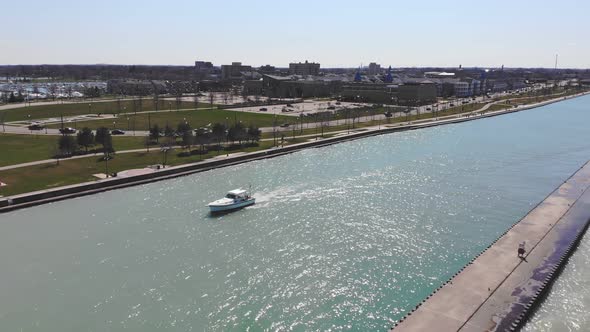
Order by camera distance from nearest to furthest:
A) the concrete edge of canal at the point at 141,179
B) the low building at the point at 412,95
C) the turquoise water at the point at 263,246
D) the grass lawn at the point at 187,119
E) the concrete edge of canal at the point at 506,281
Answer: the concrete edge of canal at the point at 506,281 → the turquoise water at the point at 263,246 → the concrete edge of canal at the point at 141,179 → the grass lawn at the point at 187,119 → the low building at the point at 412,95

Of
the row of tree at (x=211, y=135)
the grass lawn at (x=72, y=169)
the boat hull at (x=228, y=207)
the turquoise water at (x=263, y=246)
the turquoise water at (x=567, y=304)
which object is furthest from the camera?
the row of tree at (x=211, y=135)

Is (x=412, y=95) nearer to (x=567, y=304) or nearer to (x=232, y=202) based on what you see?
(x=232, y=202)

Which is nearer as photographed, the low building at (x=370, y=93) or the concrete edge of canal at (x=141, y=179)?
the concrete edge of canal at (x=141, y=179)

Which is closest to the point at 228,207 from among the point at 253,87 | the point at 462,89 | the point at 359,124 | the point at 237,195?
the point at 237,195

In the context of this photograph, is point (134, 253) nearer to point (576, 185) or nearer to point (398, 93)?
point (576, 185)

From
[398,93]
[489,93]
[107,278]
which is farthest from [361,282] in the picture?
[489,93]

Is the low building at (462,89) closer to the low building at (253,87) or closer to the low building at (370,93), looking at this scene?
the low building at (370,93)

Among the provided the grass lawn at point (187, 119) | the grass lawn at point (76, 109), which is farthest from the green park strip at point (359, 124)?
the grass lawn at point (76, 109)
